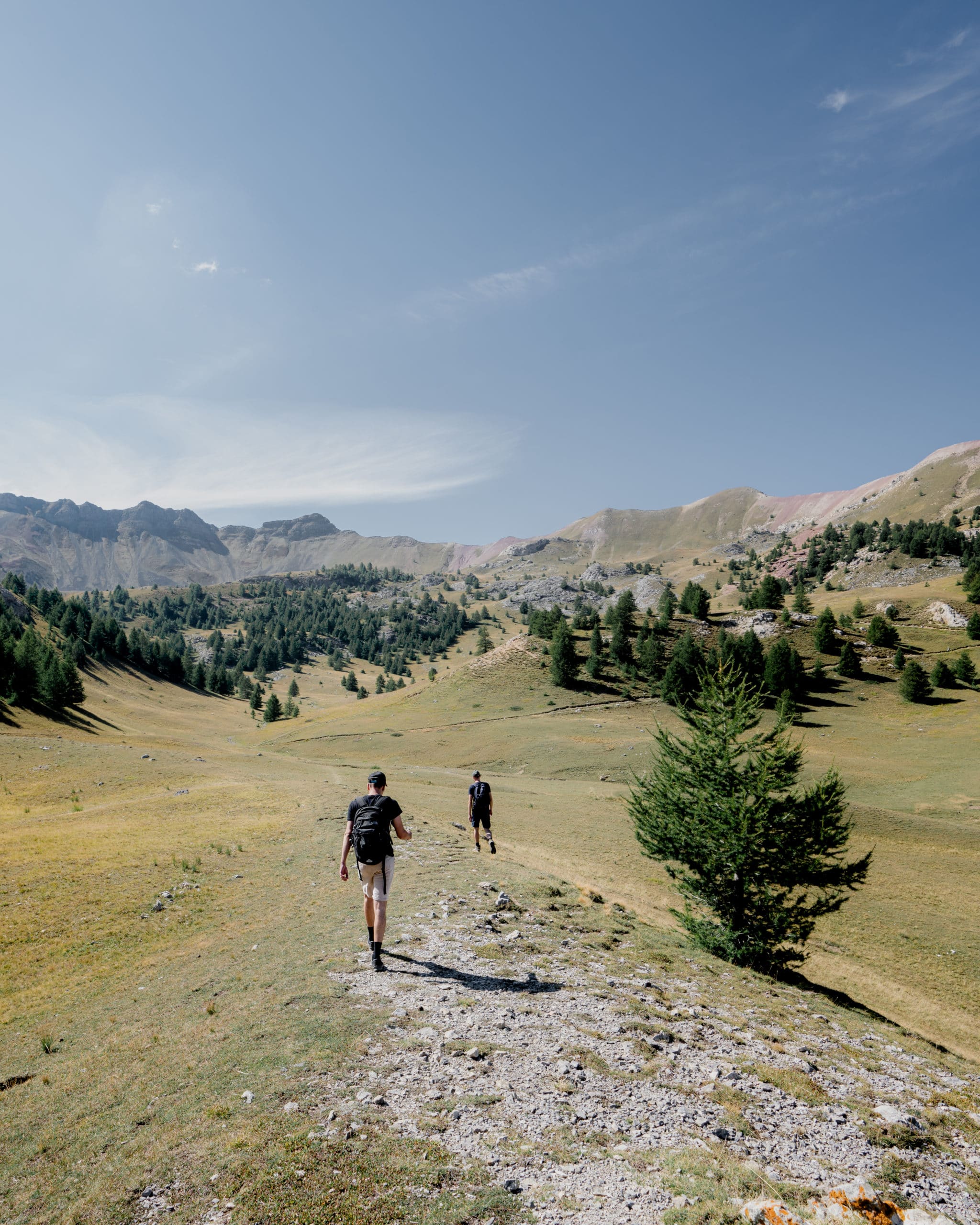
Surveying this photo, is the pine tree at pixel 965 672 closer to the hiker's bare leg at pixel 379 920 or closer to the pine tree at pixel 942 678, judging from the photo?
the pine tree at pixel 942 678

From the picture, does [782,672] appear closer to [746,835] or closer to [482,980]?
[746,835]

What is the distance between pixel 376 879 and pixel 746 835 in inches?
502

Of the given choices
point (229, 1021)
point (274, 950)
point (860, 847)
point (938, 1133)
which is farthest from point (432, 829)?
point (860, 847)

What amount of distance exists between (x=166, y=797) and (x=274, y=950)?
32.2 meters

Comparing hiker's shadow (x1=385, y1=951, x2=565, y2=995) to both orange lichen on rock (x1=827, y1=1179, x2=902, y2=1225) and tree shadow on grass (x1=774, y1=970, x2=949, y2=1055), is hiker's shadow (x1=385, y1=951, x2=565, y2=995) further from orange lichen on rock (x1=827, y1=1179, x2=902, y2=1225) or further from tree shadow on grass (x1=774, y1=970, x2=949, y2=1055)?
tree shadow on grass (x1=774, y1=970, x2=949, y2=1055)

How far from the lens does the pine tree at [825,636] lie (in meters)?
125

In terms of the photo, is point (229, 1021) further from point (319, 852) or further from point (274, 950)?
point (319, 852)

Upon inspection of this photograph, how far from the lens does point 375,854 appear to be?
40.8 feet

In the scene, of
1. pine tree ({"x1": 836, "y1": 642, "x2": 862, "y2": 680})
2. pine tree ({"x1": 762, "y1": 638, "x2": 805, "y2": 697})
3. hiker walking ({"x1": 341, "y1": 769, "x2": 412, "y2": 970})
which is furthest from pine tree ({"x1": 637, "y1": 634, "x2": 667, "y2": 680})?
hiker walking ({"x1": 341, "y1": 769, "x2": 412, "y2": 970})

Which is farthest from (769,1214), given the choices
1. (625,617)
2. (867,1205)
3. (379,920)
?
(625,617)

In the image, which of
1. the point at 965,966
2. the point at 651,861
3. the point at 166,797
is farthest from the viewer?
the point at 166,797

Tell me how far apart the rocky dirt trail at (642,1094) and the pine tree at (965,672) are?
120564 millimetres

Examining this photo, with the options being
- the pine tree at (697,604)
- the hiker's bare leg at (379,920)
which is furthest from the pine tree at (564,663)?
the hiker's bare leg at (379,920)

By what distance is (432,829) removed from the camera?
30.8 metres
